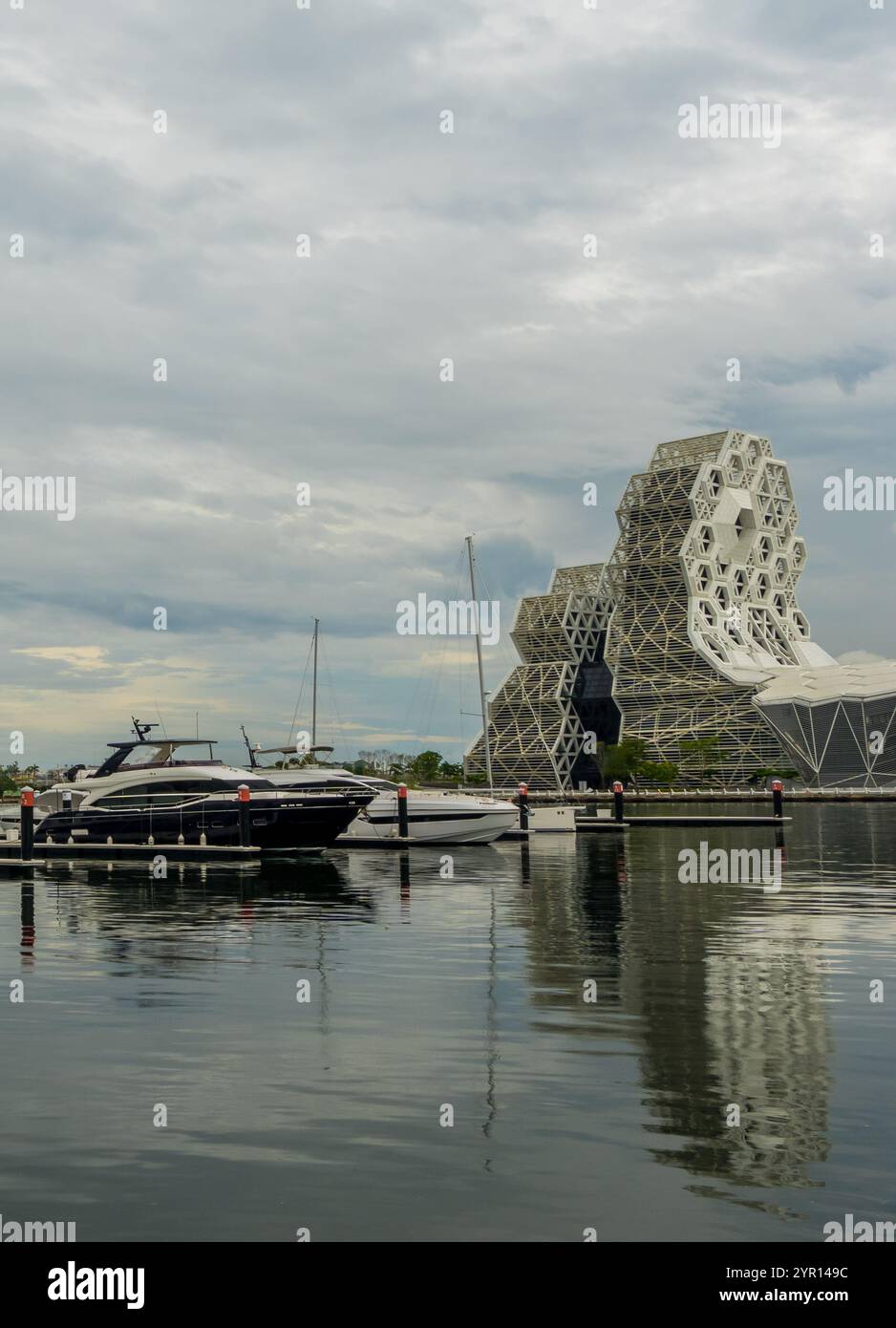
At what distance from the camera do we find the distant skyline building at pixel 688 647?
135500 mm

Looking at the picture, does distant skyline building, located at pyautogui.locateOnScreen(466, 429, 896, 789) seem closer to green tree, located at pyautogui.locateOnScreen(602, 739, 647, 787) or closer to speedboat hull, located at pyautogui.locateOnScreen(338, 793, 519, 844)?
green tree, located at pyautogui.locateOnScreen(602, 739, 647, 787)

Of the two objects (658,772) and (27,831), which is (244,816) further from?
(658,772)

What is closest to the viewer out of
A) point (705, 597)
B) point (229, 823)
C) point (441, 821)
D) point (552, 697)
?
point (229, 823)

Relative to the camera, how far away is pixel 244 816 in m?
43.7

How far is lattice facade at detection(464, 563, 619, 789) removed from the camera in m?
153

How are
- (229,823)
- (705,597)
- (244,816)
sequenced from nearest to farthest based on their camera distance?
(244,816) < (229,823) < (705,597)

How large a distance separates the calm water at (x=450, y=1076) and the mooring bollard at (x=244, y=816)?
48.3ft

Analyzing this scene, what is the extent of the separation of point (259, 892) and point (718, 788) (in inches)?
4157

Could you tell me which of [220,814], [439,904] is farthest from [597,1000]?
[220,814]

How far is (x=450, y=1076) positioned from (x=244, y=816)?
31.2 meters

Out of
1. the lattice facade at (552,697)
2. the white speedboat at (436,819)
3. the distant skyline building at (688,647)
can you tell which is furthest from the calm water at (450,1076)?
the lattice facade at (552,697)

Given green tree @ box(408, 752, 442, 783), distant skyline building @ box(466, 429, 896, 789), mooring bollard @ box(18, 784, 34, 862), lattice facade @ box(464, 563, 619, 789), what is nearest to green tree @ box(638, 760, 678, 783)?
distant skyline building @ box(466, 429, 896, 789)

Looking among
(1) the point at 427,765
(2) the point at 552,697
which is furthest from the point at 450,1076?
(1) the point at 427,765
